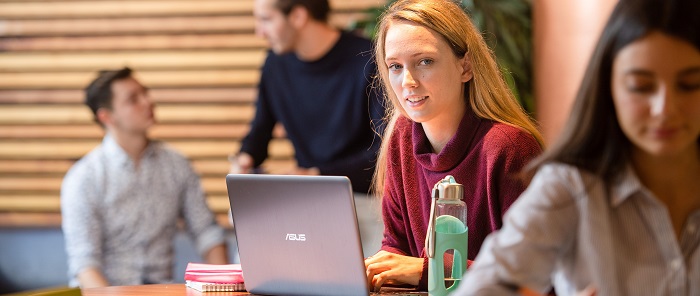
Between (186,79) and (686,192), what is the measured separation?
15.8ft

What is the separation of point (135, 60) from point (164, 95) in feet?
0.85

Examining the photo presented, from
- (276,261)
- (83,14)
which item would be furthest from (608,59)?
(83,14)

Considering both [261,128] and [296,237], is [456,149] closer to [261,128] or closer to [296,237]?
[296,237]

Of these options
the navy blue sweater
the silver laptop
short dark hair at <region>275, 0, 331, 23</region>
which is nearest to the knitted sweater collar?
the silver laptop

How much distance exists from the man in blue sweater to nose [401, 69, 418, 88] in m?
1.79

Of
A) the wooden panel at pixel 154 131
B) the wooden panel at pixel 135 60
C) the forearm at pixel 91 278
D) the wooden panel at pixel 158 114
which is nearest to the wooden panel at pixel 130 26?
the wooden panel at pixel 135 60

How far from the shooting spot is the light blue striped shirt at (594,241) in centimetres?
183

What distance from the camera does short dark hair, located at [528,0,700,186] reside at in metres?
1.79

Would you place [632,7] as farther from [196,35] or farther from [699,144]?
[196,35]

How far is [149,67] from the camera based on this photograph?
6473mm

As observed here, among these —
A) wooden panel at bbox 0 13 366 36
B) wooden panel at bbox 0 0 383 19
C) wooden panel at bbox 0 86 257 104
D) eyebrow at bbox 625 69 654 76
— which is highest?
wooden panel at bbox 0 0 383 19

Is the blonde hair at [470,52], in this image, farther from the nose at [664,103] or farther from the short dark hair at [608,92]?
the nose at [664,103]

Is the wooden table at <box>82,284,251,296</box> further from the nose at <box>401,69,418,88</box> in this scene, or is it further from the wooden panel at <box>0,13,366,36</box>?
the wooden panel at <box>0,13,366,36</box>

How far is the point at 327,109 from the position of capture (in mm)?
5031
